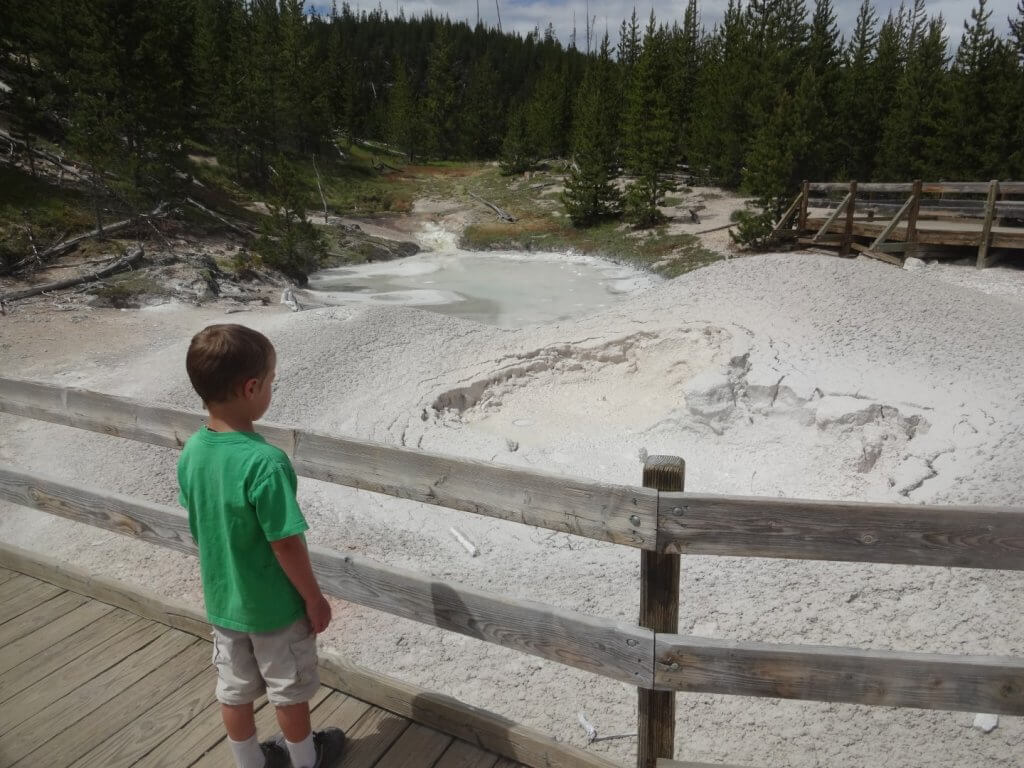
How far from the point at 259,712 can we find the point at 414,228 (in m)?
33.6

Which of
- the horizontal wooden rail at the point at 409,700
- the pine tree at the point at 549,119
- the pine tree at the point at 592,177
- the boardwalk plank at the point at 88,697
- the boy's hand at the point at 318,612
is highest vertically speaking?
the pine tree at the point at 549,119

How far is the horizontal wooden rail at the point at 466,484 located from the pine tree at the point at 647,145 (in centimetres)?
2775

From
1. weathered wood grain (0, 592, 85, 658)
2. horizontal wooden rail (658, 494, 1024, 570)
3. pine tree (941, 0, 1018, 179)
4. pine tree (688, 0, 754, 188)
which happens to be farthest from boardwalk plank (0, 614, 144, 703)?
pine tree (688, 0, 754, 188)

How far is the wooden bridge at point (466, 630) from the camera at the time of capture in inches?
84.2

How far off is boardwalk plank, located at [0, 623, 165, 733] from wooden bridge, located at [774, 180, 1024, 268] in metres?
16.0

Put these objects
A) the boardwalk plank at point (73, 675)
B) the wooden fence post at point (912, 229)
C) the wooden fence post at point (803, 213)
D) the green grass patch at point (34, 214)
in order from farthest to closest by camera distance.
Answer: the wooden fence post at point (803, 213) < the green grass patch at point (34, 214) < the wooden fence post at point (912, 229) < the boardwalk plank at point (73, 675)

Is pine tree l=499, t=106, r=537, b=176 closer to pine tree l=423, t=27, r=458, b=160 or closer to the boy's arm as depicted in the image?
pine tree l=423, t=27, r=458, b=160

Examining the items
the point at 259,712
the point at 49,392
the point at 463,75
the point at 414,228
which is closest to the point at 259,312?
the point at 49,392

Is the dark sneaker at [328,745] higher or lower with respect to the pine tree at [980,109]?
lower

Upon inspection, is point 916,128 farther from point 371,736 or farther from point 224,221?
point 371,736

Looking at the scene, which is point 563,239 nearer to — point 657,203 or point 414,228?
point 657,203

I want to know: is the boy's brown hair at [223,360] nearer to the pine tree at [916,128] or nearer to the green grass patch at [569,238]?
the green grass patch at [569,238]

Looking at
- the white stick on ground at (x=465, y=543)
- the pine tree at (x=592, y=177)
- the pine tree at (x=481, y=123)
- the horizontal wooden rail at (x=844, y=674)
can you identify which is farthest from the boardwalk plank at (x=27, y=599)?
the pine tree at (x=481, y=123)

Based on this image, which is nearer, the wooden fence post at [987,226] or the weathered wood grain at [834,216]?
the wooden fence post at [987,226]
